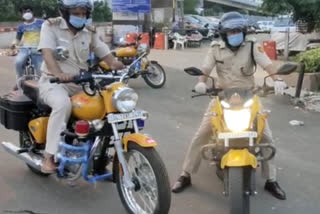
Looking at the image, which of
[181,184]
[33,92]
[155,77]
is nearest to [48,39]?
[33,92]

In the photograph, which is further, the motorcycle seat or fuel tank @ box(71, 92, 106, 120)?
the motorcycle seat

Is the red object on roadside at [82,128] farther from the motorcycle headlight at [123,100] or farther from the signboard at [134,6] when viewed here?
the signboard at [134,6]

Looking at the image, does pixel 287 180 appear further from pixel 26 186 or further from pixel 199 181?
pixel 26 186

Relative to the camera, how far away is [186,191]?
509 centimetres

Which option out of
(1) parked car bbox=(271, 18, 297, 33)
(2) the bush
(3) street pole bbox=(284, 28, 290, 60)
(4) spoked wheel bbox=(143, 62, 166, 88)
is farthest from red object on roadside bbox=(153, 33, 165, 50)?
(2) the bush

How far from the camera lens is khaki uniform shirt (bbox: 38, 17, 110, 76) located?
4781mm

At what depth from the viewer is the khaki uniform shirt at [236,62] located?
4855 mm

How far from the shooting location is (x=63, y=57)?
466 cm

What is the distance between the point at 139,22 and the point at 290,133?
1673 cm

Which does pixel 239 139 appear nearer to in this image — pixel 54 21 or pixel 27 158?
pixel 54 21

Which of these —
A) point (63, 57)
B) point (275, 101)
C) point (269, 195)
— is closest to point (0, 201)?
point (63, 57)

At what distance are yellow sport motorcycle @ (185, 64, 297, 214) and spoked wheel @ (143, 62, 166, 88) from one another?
277 inches

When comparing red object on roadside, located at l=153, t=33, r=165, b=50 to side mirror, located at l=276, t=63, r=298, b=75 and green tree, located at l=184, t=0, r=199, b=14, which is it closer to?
side mirror, located at l=276, t=63, r=298, b=75

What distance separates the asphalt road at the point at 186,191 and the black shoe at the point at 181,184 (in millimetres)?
80
